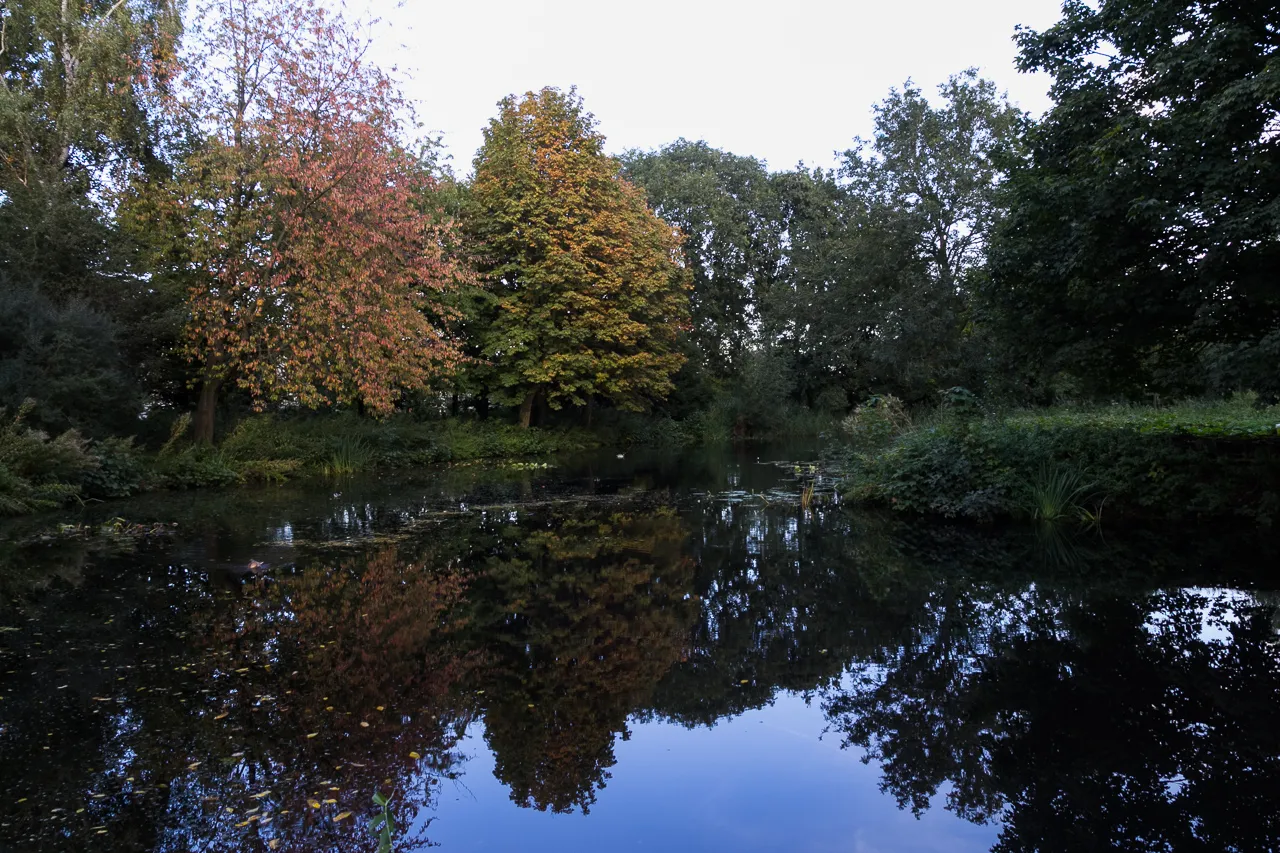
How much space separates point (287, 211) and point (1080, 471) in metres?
14.9

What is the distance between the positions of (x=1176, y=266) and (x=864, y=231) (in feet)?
81.0

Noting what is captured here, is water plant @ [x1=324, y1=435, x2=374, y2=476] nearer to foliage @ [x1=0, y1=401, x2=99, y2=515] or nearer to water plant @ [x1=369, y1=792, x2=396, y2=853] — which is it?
foliage @ [x1=0, y1=401, x2=99, y2=515]

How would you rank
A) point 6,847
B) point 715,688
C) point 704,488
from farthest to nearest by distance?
point 704,488, point 715,688, point 6,847

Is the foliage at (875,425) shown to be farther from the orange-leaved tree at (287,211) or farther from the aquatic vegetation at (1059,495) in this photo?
the orange-leaved tree at (287,211)

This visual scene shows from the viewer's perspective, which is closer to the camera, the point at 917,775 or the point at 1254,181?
the point at 917,775

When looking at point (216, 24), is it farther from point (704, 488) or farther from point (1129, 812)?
point (1129, 812)

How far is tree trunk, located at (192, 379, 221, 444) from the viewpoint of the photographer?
19.1 meters

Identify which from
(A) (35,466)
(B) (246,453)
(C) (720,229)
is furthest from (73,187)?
(C) (720,229)

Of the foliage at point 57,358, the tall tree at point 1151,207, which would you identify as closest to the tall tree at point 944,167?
the tall tree at point 1151,207

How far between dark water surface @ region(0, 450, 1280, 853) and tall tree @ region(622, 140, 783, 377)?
102 ft

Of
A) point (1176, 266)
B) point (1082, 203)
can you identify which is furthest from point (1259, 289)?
point (1082, 203)

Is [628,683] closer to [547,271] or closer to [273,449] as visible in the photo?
[273,449]

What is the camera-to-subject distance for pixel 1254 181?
8406 millimetres

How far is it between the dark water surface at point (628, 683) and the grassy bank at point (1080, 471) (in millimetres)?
742
